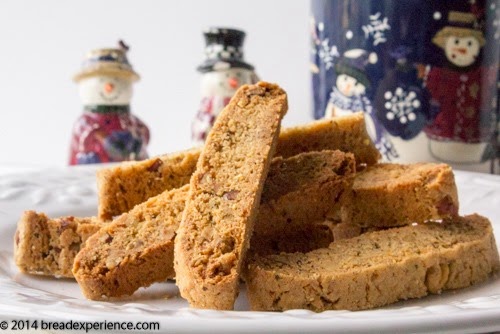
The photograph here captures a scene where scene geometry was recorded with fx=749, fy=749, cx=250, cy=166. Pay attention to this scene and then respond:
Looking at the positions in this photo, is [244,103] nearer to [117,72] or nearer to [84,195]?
[84,195]

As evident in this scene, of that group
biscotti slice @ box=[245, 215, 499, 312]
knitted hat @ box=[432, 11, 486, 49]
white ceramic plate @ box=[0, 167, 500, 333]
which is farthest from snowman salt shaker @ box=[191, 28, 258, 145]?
biscotti slice @ box=[245, 215, 499, 312]

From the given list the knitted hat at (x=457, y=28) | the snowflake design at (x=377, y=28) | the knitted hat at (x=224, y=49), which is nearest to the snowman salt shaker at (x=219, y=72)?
the knitted hat at (x=224, y=49)

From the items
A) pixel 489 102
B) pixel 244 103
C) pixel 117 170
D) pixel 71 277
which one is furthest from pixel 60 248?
pixel 489 102

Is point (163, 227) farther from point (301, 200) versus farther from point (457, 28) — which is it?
point (457, 28)

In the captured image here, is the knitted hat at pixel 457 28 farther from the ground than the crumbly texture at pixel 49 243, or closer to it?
farther from the ground

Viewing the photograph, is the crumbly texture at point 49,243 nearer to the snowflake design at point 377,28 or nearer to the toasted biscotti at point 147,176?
the toasted biscotti at point 147,176

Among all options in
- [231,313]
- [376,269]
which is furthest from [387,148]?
[231,313]
